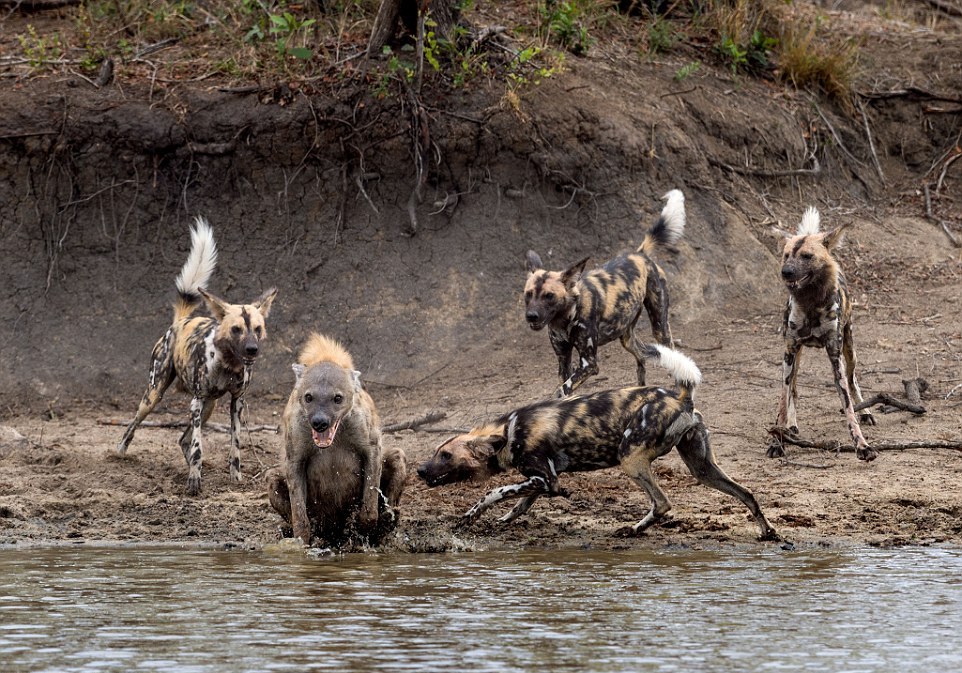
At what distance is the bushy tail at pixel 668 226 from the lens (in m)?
10.6

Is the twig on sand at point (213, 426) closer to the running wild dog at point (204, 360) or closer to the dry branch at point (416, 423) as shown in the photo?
the running wild dog at point (204, 360)

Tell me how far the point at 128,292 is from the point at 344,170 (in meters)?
2.25

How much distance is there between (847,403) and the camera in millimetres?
9094

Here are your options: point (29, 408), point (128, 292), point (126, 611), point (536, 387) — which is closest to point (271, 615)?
point (126, 611)

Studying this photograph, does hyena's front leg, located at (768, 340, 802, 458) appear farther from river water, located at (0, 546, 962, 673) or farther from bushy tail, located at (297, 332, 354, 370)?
bushy tail, located at (297, 332, 354, 370)

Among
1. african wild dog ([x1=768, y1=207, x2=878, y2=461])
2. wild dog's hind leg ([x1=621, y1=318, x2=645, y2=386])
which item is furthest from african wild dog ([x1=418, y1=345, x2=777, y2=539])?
wild dog's hind leg ([x1=621, y1=318, x2=645, y2=386])

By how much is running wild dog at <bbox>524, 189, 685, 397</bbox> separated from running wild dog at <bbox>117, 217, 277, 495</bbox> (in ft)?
6.34

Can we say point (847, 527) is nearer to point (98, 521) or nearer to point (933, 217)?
point (98, 521)

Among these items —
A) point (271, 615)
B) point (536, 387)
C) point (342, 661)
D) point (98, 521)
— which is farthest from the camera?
point (536, 387)

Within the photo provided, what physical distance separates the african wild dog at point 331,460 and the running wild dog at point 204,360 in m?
1.68

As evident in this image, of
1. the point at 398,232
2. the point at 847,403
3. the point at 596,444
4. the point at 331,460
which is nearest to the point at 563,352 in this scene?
the point at 847,403

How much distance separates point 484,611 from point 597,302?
4.47 m

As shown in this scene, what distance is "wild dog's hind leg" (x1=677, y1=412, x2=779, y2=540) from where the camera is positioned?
7473 mm

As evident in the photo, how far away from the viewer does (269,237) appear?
12.6 m
